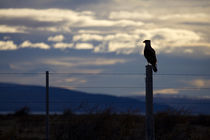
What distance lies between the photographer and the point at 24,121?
74.7 ft

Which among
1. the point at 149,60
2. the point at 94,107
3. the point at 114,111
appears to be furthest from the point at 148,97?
the point at 114,111

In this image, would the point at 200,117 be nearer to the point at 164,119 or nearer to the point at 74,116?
the point at 164,119

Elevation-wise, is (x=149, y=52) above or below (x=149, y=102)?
above

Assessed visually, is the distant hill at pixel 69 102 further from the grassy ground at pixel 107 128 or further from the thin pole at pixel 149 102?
the thin pole at pixel 149 102

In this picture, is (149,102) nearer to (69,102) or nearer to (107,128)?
(69,102)

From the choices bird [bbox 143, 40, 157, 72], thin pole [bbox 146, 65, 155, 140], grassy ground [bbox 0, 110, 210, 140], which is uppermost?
bird [bbox 143, 40, 157, 72]

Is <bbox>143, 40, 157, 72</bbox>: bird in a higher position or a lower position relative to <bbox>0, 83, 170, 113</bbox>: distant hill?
higher

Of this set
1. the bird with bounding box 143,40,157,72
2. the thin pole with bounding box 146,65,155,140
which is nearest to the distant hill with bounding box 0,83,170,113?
the bird with bounding box 143,40,157,72

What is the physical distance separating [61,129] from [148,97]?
189 inches

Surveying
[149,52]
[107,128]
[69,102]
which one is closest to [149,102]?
[149,52]

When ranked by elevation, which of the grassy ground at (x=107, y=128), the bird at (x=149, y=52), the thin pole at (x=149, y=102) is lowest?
the grassy ground at (x=107, y=128)

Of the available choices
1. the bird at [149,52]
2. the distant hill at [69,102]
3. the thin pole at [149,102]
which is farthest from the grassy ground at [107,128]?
the thin pole at [149,102]

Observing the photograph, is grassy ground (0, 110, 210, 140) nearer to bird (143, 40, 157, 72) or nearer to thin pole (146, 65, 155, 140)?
bird (143, 40, 157, 72)

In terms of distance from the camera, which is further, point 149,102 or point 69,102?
point 69,102
